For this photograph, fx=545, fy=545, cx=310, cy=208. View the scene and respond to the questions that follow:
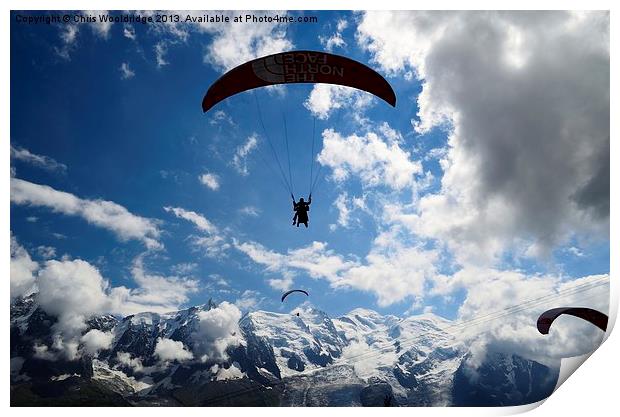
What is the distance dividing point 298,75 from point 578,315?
74.6ft

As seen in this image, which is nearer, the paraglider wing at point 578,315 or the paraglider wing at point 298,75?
the paraglider wing at point 298,75

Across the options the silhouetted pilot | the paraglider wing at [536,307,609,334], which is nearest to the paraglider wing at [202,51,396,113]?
the silhouetted pilot

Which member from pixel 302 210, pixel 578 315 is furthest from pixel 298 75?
pixel 578 315

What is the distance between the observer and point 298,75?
2398cm

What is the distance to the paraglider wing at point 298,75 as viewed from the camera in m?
23.1

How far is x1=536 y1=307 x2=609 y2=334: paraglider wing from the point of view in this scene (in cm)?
3203

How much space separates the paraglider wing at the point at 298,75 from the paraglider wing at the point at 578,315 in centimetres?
1833

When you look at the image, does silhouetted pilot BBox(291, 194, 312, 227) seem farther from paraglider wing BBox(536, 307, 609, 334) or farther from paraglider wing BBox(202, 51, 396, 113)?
paraglider wing BBox(536, 307, 609, 334)

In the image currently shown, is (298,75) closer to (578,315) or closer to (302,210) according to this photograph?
(302,210)

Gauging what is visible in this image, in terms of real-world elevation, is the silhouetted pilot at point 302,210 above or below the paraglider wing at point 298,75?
below

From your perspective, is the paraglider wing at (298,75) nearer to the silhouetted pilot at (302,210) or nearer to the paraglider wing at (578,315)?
the silhouetted pilot at (302,210)

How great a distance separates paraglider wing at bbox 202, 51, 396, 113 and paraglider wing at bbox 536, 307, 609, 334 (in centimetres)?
1833

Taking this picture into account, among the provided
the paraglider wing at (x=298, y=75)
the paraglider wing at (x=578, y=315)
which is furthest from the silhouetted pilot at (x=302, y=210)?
the paraglider wing at (x=578, y=315)
